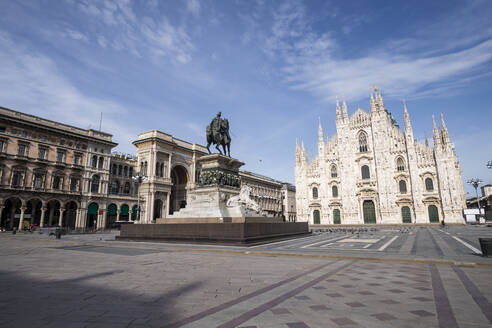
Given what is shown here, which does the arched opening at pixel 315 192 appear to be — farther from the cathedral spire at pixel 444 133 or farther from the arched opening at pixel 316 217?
the cathedral spire at pixel 444 133

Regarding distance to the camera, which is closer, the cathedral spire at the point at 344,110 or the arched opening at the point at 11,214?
the arched opening at the point at 11,214

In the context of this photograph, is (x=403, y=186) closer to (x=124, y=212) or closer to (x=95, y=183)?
(x=124, y=212)

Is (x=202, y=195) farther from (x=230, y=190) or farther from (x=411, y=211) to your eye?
(x=411, y=211)

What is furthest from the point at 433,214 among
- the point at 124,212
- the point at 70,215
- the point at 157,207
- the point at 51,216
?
the point at 51,216

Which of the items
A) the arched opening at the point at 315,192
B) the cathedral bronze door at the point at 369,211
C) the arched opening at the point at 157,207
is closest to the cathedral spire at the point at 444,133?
the cathedral bronze door at the point at 369,211

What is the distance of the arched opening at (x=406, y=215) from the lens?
46562 mm

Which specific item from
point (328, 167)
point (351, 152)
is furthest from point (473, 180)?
point (328, 167)

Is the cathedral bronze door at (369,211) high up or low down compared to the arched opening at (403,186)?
down

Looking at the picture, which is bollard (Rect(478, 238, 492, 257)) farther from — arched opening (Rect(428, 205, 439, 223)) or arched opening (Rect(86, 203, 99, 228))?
arched opening (Rect(86, 203, 99, 228))

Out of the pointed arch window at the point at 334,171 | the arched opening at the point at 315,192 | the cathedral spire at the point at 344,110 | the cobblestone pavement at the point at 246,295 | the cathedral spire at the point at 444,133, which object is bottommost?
the cobblestone pavement at the point at 246,295

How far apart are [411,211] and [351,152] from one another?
1409 centimetres

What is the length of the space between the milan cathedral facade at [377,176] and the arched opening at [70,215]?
3894cm

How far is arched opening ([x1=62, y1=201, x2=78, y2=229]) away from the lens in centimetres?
4322

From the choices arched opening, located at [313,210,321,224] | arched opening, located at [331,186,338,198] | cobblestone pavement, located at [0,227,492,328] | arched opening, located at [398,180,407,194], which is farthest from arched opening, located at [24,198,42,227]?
arched opening, located at [398,180,407,194]
